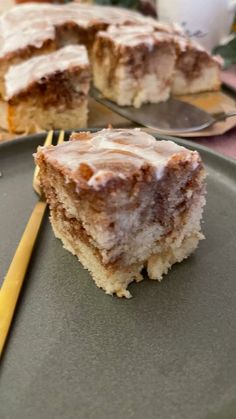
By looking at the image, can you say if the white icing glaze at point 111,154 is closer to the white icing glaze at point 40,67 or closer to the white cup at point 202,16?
the white icing glaze at point 40,67

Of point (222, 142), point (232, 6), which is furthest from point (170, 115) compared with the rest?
point (232, 6)

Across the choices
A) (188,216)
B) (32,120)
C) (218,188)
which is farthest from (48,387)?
(32,120)

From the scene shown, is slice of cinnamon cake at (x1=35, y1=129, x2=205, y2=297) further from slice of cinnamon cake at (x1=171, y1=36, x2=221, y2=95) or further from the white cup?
the white cup

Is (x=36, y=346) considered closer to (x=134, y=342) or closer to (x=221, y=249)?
(x=134, y=342)

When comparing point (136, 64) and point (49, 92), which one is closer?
point (49, 92)

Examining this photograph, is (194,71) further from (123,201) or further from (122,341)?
(122,341)

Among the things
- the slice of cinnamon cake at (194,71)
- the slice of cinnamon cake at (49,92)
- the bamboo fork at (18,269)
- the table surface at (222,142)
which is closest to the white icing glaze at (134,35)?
the slice of cinnamon cake at (194,71)

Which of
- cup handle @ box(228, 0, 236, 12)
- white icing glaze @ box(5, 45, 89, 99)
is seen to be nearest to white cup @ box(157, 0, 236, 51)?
cup handle @ box(228, 0, 236, 12)
